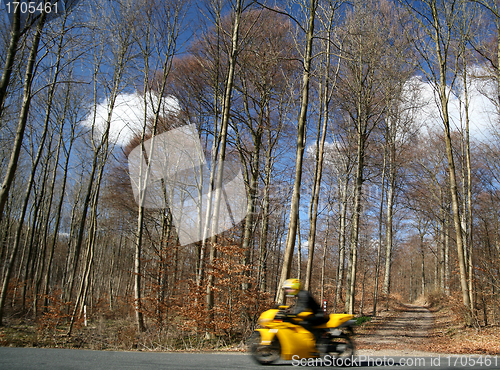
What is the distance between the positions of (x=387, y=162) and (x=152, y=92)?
48.0ft

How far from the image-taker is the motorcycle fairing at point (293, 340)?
17.9 feet

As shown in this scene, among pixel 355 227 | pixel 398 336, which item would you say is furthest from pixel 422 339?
pixel 355 227

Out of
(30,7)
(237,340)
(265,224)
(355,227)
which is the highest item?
(30,7)

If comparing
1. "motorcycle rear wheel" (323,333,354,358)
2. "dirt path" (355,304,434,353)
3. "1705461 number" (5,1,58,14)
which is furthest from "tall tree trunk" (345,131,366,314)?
"1705461 number" (5,1,58,14)

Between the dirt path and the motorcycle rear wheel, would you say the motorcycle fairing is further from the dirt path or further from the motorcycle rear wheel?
the dirt path

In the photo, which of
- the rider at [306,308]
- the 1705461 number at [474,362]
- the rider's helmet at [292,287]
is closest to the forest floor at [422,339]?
the 1705461 number at [474,362]

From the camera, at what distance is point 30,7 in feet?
29.1

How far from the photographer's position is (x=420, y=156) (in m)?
24.9

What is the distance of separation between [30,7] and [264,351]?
987cm

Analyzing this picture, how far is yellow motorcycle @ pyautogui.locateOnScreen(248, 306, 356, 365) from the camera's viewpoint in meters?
5.48

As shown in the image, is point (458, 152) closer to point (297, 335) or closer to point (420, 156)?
point (420, 156)

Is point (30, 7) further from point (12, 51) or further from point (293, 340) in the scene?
point (293, 340)

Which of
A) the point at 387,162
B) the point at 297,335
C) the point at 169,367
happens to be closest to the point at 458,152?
the point at 387,162

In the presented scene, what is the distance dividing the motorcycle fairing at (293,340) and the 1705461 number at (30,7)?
9552 mm
